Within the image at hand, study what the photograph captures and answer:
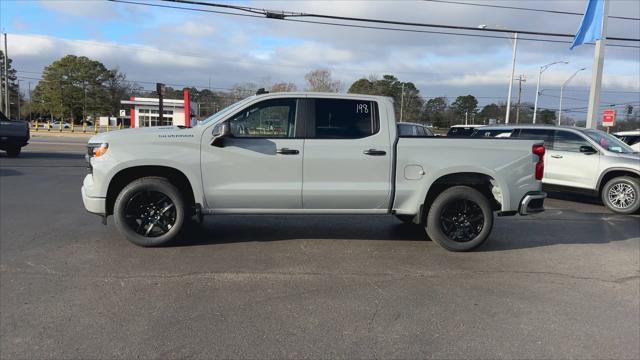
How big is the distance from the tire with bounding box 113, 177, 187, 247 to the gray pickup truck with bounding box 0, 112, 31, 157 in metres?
14.3

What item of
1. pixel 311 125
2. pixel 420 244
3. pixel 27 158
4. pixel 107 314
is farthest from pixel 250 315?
pixel 27 158

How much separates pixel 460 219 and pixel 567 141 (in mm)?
5909

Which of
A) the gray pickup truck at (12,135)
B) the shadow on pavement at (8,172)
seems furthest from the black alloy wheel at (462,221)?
the gray pickup truck at (12,135)

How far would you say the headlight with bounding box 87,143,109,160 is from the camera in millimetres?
5691

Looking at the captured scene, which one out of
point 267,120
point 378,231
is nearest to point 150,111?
point 378,231

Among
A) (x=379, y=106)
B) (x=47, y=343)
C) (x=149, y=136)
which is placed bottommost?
(x=47, y=343)

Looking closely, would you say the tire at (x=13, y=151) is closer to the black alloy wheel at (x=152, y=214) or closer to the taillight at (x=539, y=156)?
the black alloy wheel at (x=152, y=214)

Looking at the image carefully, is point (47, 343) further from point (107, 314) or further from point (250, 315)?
point (250, 315)

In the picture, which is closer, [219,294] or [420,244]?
[219,294]

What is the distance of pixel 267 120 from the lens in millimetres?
5988

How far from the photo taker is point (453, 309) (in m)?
4.35

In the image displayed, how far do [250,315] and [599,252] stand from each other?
16.6 feet

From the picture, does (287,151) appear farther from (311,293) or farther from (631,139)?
(631,139)

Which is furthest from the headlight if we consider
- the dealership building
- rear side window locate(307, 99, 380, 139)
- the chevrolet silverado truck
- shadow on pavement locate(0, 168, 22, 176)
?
the dealership building
